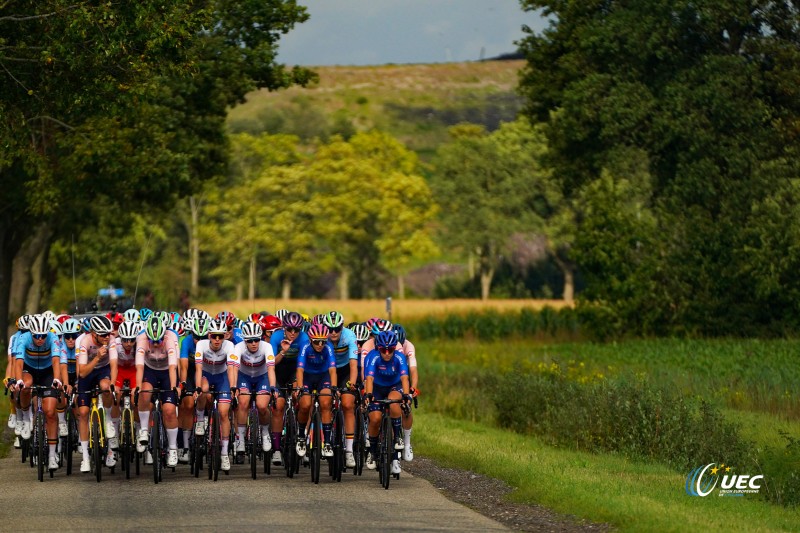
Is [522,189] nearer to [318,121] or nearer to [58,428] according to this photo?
[318,121]

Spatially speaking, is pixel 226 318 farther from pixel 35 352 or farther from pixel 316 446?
pixel 316 446

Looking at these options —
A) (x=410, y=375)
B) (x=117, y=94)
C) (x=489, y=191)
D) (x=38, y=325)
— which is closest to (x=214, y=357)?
(x=38, y=325)

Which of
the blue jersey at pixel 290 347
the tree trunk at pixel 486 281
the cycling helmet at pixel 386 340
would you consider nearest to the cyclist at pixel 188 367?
the blue jersey at pixel 290 347

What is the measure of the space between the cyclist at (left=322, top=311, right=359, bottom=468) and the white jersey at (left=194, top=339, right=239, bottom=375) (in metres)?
1.33

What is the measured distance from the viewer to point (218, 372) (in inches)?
809

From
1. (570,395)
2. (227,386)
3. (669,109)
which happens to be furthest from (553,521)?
(669,109)

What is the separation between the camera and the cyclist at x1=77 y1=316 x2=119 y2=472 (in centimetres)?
2027

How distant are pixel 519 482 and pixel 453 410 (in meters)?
16.1

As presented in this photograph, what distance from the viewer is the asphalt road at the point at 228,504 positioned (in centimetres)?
1573

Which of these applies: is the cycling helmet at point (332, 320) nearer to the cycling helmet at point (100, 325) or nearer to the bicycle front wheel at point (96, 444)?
the cycling helmet at point (100, 325)

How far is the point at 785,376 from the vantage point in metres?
38.5

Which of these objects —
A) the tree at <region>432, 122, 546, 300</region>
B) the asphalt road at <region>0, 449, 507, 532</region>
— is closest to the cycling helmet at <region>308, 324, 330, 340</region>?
the asphalt road at <region>0, 449, 507, 532</region>

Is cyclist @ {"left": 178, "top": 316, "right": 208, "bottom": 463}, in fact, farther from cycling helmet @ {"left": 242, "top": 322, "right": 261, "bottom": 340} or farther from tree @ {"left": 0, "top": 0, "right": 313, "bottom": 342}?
tree @ {"left": 0, "top": 0, "right": 313, "bottom": 342}

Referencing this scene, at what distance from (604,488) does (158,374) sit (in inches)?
243
